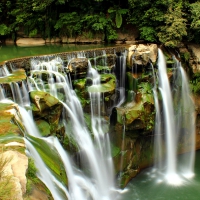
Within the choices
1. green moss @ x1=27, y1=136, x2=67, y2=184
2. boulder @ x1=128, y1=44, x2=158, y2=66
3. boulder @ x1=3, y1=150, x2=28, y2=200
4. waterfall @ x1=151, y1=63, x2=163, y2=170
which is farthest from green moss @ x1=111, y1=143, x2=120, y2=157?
boulder @ x1=3, y1=150, x2=28, y2=200

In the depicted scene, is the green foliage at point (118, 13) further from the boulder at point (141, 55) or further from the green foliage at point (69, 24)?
the boulder at point (141, 55)

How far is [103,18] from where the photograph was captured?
16547 millimetres

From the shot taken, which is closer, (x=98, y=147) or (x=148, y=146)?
(x=98, y=147)

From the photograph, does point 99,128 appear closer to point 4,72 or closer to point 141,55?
point 141,55

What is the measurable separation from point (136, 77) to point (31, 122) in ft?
16.8

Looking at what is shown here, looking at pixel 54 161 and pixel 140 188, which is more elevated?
pixel 54 161

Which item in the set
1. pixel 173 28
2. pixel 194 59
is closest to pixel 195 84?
pixel 194 59

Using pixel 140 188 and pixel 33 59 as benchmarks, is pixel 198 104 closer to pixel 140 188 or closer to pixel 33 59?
pixel 140 188

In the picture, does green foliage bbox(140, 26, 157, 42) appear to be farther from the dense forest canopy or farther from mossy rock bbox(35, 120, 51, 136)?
mossy rock bbox(35, 120, 51, 136)

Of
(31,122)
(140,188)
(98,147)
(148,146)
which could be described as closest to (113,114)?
(98,147)

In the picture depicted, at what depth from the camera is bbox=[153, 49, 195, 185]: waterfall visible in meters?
10.5

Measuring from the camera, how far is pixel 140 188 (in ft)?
31.2

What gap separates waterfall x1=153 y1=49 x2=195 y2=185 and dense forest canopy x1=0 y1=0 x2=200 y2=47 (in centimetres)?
203

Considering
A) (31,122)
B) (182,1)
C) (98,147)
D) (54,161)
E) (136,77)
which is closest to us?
(54,161)
